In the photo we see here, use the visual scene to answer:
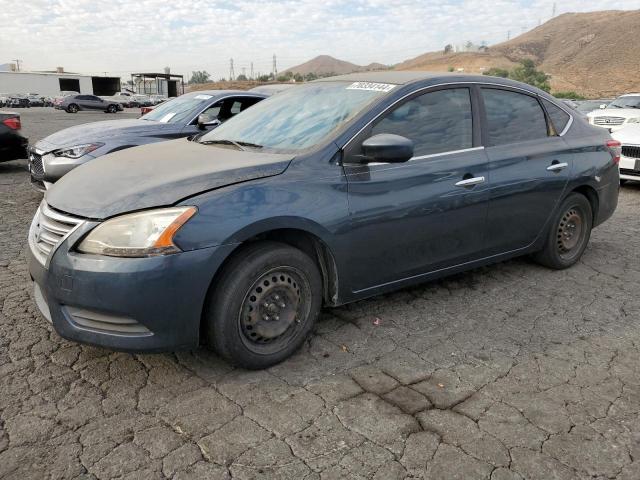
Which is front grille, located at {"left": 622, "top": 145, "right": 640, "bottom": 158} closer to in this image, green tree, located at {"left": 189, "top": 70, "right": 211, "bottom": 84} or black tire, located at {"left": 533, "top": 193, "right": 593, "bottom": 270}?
black tire, located at {"left": 533, "top": 193, "right": 593, "bottom": 270}

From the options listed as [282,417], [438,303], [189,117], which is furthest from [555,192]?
[189,117]

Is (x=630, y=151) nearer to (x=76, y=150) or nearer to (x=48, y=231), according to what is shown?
(x=76, y=150)

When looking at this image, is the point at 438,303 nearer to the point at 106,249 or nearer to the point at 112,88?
the point at 106,249

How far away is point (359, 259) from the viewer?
3.29 meters

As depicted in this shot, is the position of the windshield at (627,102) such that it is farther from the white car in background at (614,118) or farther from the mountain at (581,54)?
the mountain at (581,54)

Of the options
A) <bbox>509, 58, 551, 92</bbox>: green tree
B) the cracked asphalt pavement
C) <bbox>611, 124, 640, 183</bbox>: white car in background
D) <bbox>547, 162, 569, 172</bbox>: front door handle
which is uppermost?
<bbox>509, 58, 551, 92</bbox>: green tree

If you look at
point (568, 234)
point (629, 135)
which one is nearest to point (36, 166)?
point (568, 234)

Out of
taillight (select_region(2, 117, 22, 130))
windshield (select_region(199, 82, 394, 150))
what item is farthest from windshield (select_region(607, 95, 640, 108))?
taillight (select_region(2, 117, 22, 130))

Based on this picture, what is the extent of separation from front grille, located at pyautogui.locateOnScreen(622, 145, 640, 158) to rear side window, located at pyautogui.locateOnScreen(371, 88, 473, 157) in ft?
19.0

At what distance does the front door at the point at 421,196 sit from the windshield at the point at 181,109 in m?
4.40

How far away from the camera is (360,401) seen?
2752 mm

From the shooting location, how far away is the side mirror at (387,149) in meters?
3.11

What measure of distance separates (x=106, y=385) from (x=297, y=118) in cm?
207

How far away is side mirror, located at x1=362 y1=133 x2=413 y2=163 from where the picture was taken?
3.11 metres
